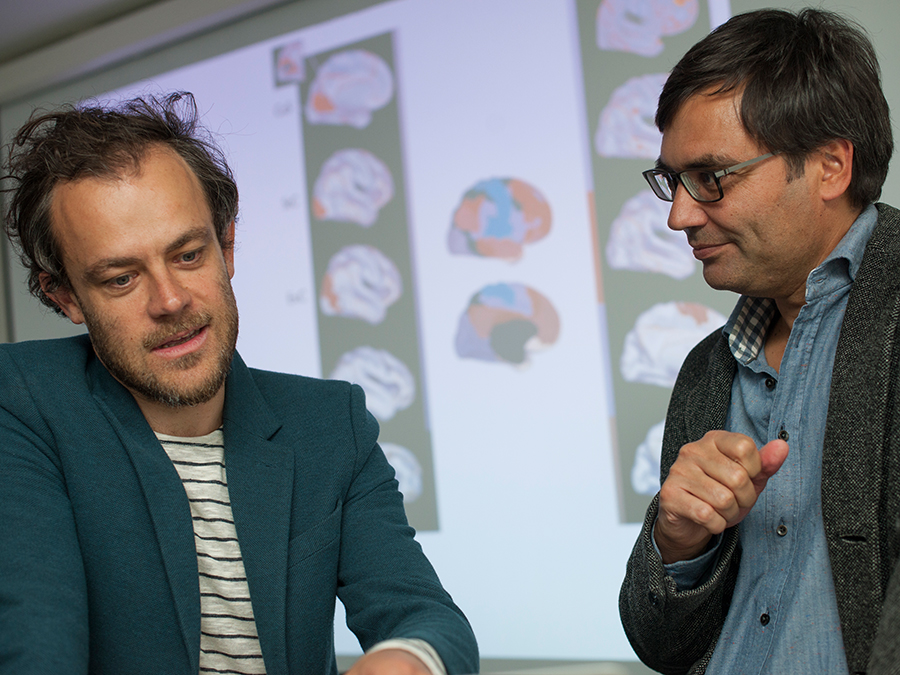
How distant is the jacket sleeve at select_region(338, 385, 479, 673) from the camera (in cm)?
108

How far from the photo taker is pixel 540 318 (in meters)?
2.65

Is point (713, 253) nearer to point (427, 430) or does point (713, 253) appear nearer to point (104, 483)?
point (104, 483)

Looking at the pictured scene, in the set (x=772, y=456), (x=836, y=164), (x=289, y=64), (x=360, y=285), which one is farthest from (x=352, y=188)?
(x=772, y=456)

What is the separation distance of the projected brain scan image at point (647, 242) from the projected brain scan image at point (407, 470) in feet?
3.37

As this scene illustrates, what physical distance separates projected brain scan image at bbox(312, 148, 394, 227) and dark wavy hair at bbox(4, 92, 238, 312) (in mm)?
1510

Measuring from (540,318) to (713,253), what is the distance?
1.29 meters

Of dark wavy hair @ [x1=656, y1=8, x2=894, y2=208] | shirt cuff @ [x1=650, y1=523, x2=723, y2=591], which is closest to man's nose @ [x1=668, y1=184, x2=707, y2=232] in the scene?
dark wavy hair @ [x1=656, y1=8, x2=894, y2=208]

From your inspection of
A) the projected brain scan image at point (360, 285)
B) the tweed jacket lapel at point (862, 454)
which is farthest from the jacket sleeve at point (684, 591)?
the projected brain scan image at point (360, 285)

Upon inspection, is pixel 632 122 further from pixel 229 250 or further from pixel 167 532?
pixel 167 532

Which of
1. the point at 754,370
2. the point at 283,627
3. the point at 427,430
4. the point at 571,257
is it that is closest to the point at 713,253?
the point at 754,370

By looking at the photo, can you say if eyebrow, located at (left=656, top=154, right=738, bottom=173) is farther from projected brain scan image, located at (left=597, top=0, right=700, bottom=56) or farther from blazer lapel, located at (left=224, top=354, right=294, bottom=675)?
projected brain scan image, located at (left=597, top=0, right=700, bottom=56)

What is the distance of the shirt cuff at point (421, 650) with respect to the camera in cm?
96

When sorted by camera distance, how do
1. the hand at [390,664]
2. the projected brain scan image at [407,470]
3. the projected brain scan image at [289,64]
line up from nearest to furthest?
the hand at [390,664], the projected brain scan image at [407,470], the projected brain scan image at [289,64]

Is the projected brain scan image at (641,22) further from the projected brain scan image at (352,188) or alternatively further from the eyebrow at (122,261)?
the eyebrow at (122,261)
